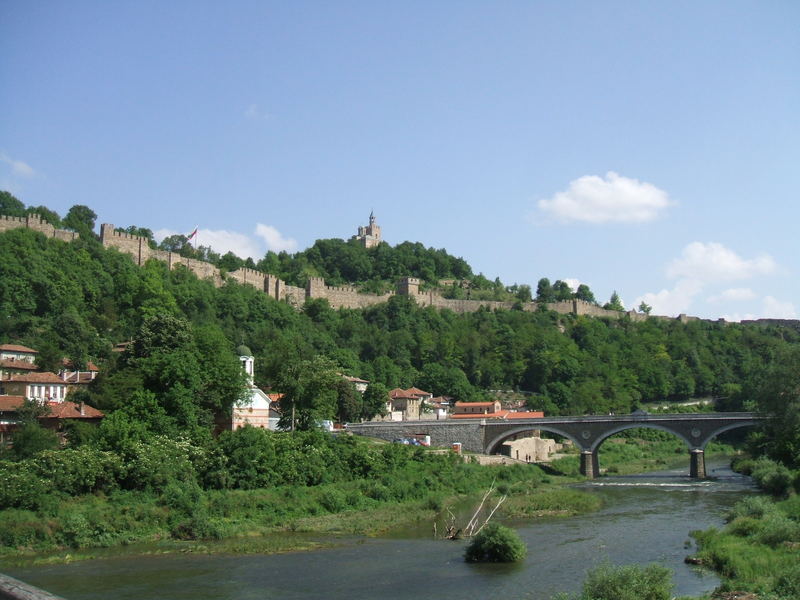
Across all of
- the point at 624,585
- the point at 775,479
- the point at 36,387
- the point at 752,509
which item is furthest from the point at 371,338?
the point at 624,585

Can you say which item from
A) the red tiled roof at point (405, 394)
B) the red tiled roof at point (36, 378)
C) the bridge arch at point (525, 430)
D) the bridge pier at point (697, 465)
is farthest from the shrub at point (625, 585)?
the red tiled roof at point (405, 394)

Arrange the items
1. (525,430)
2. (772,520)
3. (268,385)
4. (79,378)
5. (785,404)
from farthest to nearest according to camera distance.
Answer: (268,385) < (525,430) < (79,378) < (785,404) < (772,520)

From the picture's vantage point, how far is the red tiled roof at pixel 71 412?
3838cm

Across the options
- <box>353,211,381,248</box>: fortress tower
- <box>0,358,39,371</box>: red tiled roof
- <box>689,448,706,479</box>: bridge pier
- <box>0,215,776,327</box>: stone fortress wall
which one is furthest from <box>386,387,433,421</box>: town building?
<box>353,211,381,248</box>: fortress tower

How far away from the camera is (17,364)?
5181cm

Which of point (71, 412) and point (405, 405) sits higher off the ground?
point (405, 405)

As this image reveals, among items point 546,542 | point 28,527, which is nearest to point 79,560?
point 28,527

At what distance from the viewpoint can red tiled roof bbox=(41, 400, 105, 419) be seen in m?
38.4

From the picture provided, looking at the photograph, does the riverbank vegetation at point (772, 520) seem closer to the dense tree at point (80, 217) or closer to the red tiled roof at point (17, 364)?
the red tiled roof at point (17, 364)

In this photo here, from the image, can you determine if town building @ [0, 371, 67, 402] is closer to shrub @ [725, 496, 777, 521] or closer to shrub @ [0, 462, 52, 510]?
shrub @ [0, 462, 52, 510]

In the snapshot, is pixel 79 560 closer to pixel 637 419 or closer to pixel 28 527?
pixel 28 527

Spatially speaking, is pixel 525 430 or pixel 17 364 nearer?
pixel 17 364

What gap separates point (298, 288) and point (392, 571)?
78864 mm

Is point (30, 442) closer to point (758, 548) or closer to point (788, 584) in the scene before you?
point (758, 548)
